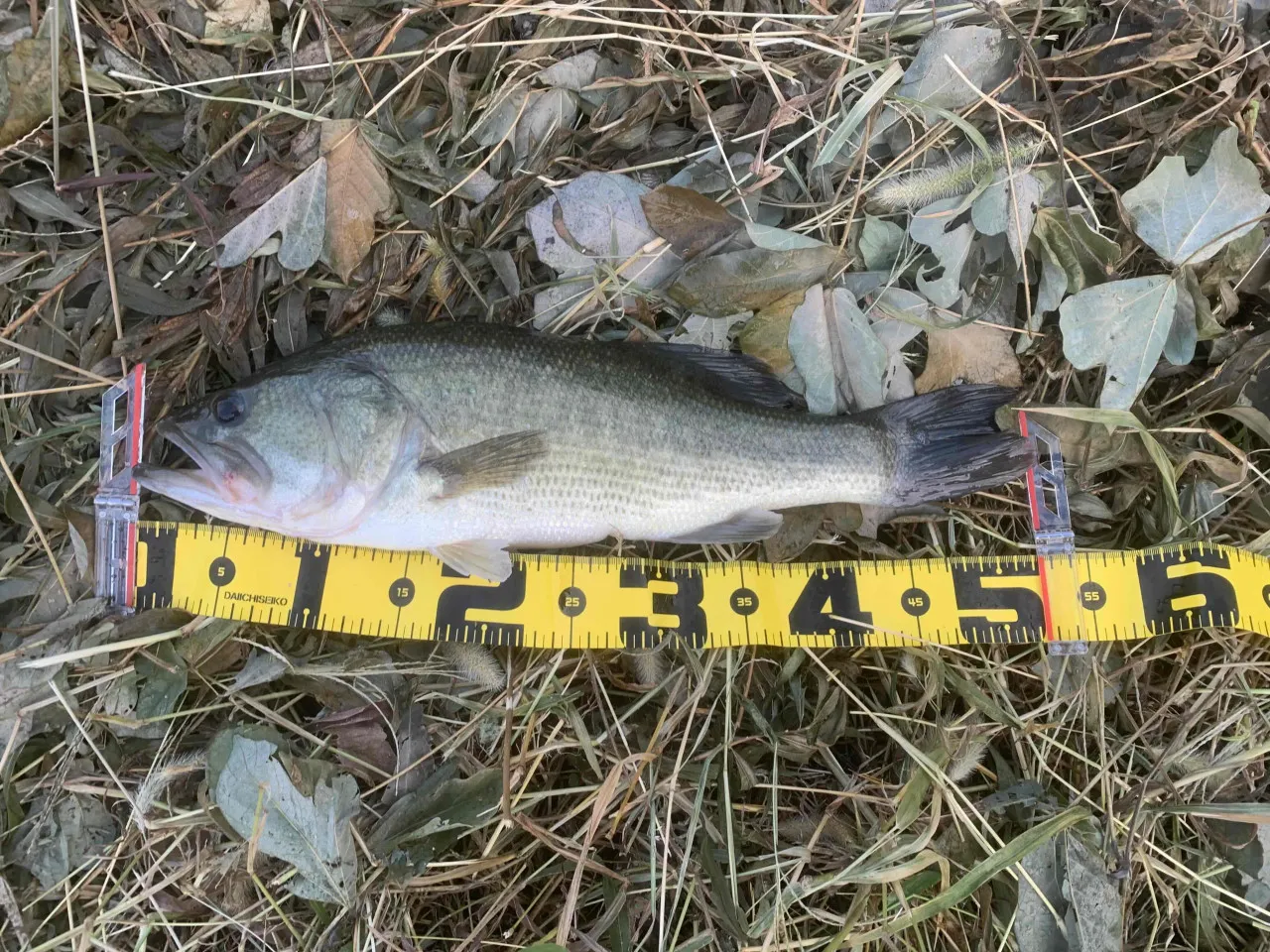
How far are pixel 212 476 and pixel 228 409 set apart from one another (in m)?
0.23

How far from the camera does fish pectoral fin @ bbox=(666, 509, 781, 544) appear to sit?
8.95 ft

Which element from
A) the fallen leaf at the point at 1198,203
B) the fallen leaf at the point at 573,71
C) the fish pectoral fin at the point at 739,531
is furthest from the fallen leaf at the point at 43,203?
the fallen leaf at the point at 1198,203

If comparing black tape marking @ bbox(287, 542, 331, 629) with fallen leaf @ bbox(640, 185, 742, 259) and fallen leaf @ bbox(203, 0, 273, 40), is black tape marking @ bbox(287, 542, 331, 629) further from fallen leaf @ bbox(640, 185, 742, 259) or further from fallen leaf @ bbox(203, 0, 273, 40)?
fallen leaf @ bbox(203, 0, 273, 40)

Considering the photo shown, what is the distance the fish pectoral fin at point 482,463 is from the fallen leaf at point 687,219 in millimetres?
964

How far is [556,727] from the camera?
2729mm

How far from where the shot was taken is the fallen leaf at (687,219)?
9.09 ft

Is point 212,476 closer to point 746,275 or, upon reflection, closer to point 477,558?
point 477,558

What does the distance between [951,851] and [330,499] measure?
2521mm

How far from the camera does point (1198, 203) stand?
2.80 metres

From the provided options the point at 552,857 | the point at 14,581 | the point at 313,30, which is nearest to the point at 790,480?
the point at 552,857

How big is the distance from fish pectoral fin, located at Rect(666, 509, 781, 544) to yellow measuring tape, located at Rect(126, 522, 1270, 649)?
18cm

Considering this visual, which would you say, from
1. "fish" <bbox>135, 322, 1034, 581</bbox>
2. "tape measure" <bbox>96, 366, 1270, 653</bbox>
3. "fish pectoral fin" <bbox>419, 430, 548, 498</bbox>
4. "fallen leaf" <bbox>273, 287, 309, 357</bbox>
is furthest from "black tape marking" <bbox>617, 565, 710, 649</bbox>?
"fallen leaf" <bbox>273, 287, 309, 357</bbox>

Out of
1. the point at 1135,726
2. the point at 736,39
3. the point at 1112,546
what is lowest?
the point at 1135,726

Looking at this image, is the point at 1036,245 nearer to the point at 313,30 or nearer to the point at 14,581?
the point at 313,30
